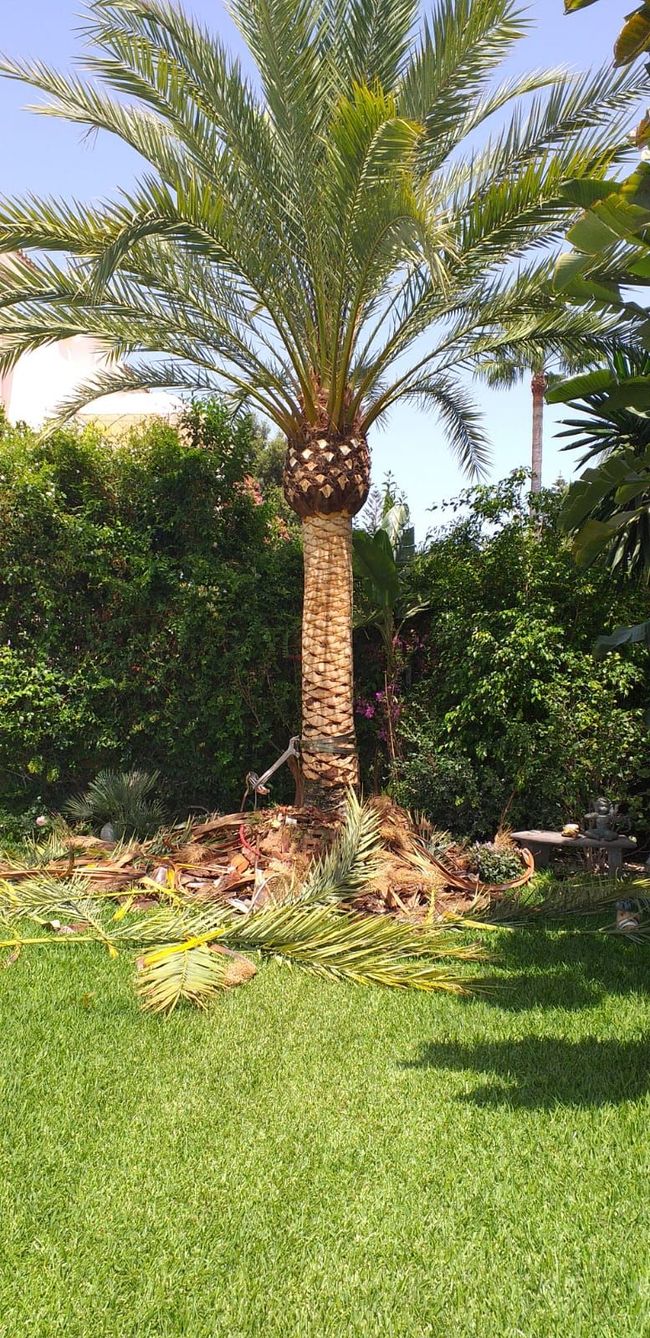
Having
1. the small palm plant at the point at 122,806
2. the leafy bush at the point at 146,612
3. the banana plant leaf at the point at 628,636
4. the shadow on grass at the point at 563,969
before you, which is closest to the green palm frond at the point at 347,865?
the shadow on grass at the point at 563,969

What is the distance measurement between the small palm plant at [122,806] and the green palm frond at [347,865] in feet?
6.75

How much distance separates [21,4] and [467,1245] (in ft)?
25.2

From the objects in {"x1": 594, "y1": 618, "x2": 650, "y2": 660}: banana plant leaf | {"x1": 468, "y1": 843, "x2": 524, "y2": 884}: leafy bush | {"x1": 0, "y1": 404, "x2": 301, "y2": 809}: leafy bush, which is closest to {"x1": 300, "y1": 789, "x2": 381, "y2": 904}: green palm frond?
{"x1": 468, "y1": 843, "x2": 524, "y2": 884}: leafy bush

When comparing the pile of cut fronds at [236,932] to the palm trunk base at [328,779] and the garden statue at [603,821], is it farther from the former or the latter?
the garden statue at [603,821]

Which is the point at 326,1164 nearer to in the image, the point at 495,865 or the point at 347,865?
the point at 347,865

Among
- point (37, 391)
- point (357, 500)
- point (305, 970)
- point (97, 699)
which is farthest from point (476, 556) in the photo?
point (37, 391)

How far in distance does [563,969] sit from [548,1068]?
140 cm

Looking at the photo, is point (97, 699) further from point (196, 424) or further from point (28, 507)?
point (196, 424)

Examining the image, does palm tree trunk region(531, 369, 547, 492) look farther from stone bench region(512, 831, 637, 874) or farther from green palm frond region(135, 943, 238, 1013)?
green palm frond region(135, 943, 238, 1013)

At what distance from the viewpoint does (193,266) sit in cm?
762

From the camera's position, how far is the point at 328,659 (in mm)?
7582

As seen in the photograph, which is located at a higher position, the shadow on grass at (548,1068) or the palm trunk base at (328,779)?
the palm trunk base at (328,779)

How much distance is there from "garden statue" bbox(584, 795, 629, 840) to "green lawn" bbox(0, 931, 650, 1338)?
2.26 m

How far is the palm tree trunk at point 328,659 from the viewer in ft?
24.8
